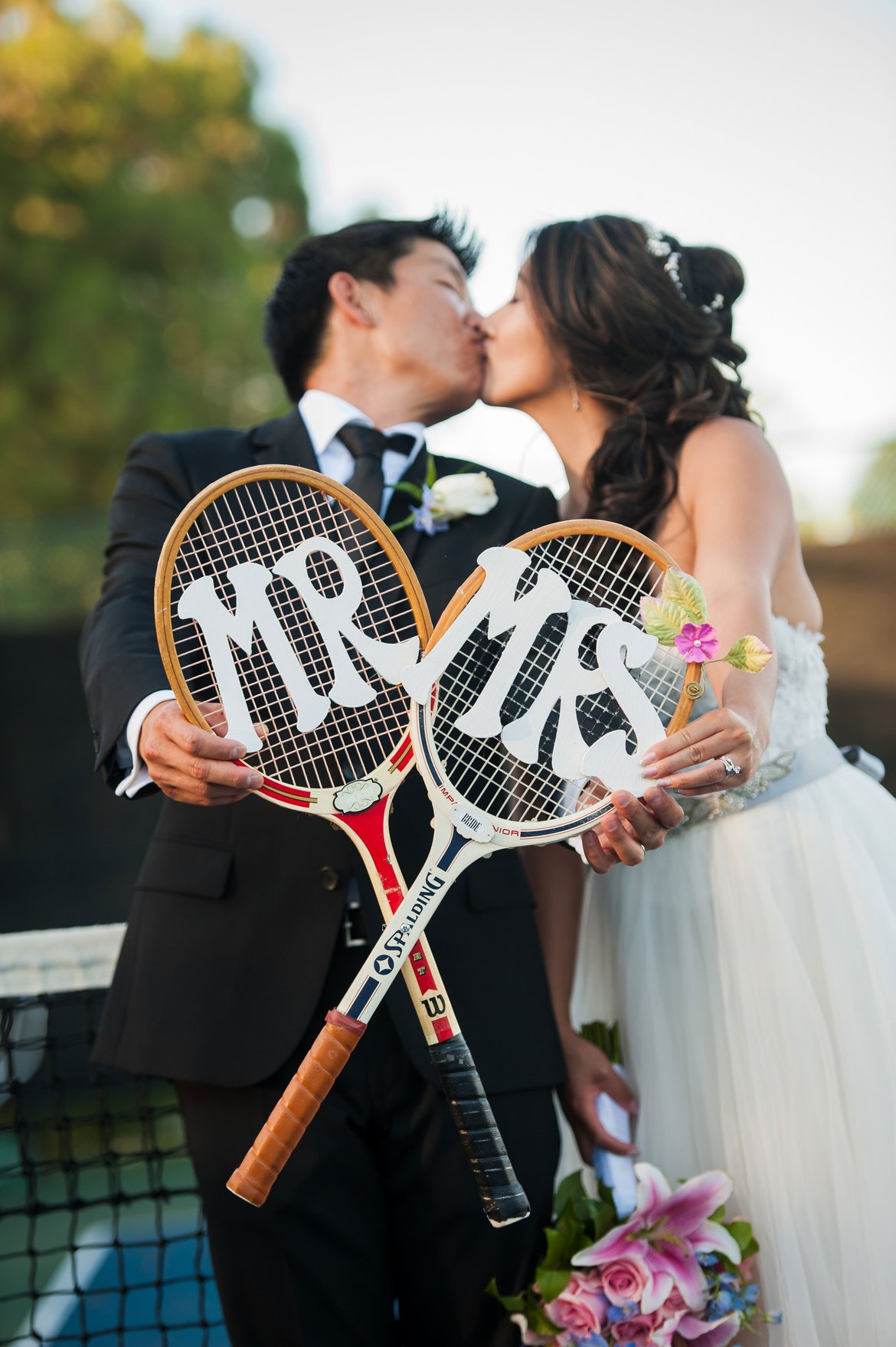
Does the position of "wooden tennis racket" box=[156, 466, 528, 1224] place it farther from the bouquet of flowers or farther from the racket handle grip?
the bouquet of flowers

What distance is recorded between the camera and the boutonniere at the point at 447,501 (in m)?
2.54

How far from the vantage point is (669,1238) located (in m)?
2.24

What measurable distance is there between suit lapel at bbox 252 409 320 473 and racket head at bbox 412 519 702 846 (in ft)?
2.04

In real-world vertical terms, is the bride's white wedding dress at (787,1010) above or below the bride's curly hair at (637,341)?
below

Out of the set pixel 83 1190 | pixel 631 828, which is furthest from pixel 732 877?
pixel 83 1190

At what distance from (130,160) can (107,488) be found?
4.72 metres

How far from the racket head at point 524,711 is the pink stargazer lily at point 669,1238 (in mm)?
762

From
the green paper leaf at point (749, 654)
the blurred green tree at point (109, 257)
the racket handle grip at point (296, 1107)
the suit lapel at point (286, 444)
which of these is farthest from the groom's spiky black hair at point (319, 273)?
the blurred green tree at point (109, 257)

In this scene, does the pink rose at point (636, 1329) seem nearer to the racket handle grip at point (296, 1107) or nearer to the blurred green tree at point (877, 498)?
the racket handle grip at point (296, 1107)

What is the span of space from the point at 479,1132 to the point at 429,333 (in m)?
1.95

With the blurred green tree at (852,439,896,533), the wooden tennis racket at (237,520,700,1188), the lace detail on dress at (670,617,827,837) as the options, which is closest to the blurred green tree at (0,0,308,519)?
the blurred green tree at (852,439,896,533)

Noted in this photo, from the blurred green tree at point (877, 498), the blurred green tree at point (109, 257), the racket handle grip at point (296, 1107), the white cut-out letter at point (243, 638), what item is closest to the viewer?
the racket handle grip at point (296, 1107)

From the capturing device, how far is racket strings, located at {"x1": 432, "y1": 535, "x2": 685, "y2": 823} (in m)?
2.05

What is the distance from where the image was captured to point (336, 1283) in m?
2.23
